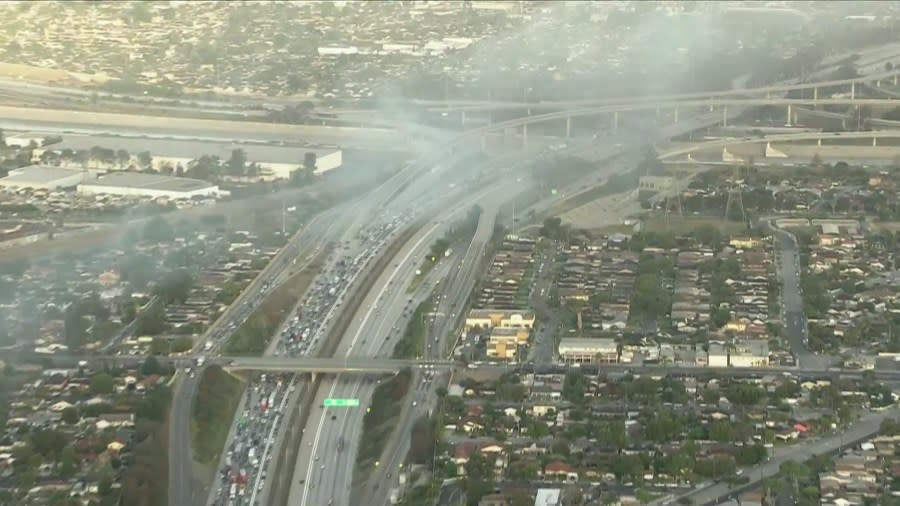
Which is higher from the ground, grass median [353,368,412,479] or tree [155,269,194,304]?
tree [155,269,194,304]

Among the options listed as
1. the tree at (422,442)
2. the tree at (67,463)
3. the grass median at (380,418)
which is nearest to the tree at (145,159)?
the grass median at (380,418)

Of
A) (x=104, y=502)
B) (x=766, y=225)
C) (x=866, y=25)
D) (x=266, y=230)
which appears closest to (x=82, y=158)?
(x=266, y=230)

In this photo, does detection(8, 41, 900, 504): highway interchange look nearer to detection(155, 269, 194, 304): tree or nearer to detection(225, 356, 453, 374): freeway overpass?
detection(225, 356, 453, 374): freeway overpass

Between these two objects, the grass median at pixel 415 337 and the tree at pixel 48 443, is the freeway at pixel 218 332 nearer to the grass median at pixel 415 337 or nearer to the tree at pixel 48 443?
the tree at pixel 48 443

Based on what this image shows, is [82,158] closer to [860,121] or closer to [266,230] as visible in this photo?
[266,230]

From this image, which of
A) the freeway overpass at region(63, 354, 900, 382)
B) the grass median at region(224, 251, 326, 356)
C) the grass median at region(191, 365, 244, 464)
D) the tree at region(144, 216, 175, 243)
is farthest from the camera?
the tree at region(144, 216, 175, 243)

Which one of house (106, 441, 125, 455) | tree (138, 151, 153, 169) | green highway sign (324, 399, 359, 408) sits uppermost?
house (106, 441, 125, 455)

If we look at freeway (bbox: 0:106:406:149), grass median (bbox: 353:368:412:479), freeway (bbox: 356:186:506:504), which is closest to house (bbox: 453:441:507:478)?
freeway (bbox: 356:186:506:504)
